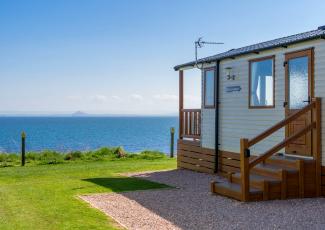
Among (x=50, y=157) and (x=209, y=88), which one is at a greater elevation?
(x=209, y=88)

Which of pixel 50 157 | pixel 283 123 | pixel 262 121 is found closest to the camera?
pixel 283 123

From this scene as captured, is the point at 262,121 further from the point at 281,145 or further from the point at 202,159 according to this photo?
the point at 202,159

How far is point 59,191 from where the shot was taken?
970 centimetres

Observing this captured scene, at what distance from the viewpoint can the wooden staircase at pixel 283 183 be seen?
8602mm

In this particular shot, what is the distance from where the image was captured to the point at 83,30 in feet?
101

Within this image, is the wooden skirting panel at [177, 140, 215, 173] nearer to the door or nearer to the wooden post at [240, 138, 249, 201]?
the door

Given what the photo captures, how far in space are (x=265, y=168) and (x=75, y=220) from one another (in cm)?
401

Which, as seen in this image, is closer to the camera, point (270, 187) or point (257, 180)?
point (270, 187)

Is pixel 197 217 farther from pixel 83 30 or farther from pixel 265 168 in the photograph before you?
pixel 83 30

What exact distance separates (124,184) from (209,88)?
12.6 feet

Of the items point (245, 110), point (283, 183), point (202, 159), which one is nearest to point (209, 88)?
point (245, 110)

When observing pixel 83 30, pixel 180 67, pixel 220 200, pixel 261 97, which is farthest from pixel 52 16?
pixel 220 200

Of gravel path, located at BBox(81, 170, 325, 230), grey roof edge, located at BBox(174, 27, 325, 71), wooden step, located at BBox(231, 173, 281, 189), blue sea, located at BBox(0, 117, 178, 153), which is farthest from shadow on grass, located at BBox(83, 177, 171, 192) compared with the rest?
blue sea, located at BBox(0, 117, 178, 153)

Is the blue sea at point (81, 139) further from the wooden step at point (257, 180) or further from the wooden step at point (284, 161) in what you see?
the wooden step at point (284, 161)
